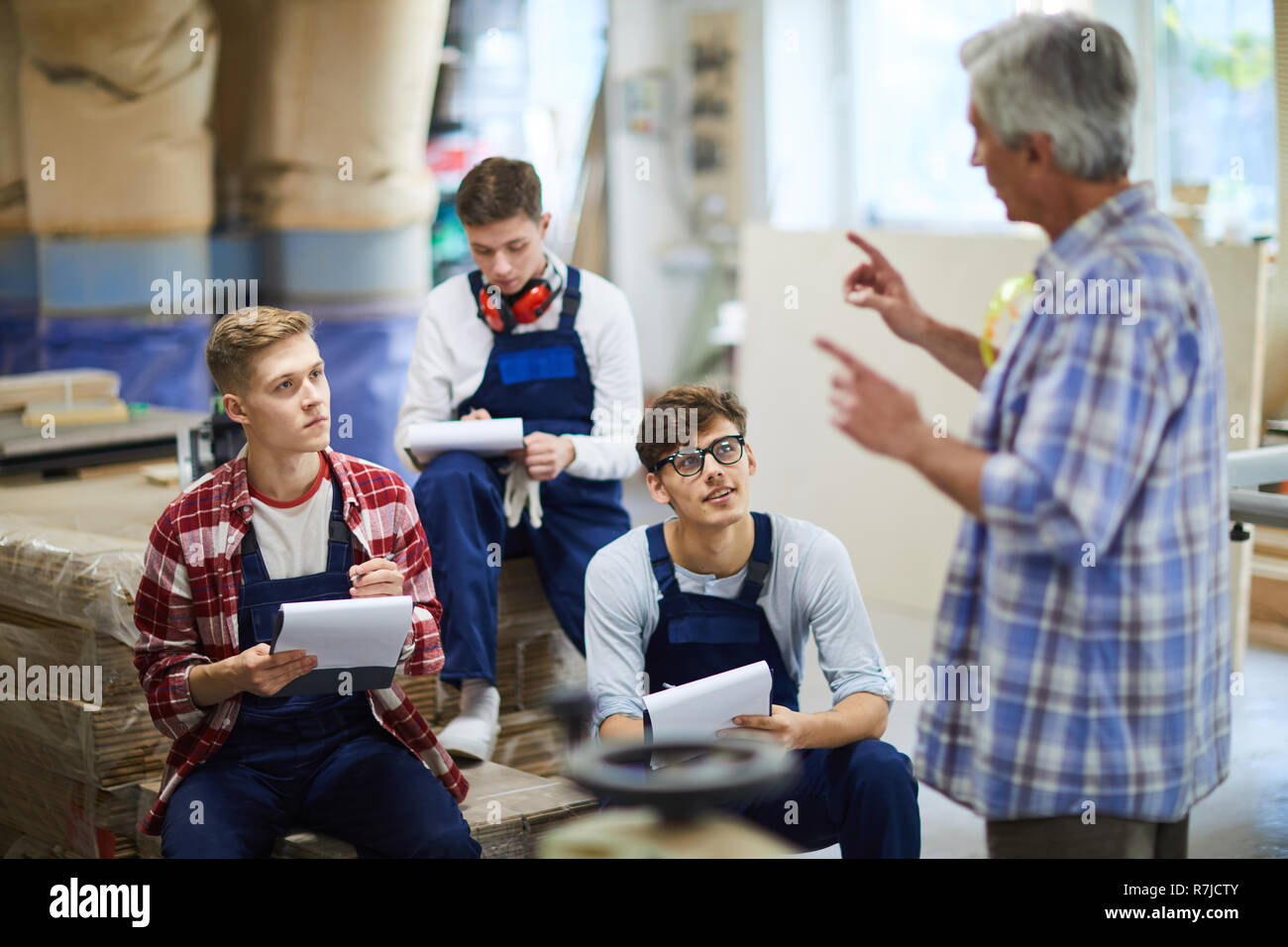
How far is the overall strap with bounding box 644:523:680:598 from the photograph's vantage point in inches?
108

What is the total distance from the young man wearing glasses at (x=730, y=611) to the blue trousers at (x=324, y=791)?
1.19 feet

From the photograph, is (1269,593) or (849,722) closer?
(849,722)

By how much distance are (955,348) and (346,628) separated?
45.3 inches

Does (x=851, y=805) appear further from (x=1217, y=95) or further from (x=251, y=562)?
(x=1217, y=95)

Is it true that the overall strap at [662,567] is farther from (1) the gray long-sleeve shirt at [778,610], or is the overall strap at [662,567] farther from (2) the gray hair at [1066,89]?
(2) the gray hair at [1066,89]

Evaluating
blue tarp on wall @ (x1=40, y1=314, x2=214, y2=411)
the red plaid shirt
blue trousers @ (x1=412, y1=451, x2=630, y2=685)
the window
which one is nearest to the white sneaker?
blue trousers @ (x1=412, y1=451, x2=630, y2=685)

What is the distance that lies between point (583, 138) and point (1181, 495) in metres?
8.09

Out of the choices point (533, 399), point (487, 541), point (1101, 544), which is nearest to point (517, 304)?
point (533, 399)

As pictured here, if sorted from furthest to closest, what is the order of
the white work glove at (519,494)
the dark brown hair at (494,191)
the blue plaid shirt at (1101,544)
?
the white work glove at (519,494)
the dark brown hair at (494,191)
the blue plaid shirt at (1101,544)

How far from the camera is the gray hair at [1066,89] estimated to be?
1888 mm

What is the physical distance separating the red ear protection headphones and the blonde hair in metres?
0.97

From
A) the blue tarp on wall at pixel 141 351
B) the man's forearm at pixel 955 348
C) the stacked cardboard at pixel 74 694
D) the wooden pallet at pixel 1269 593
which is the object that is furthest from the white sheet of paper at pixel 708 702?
the blue tarp on wall at pixel 141 351

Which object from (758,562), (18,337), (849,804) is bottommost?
(849,804)

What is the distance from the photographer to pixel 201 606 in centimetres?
265
